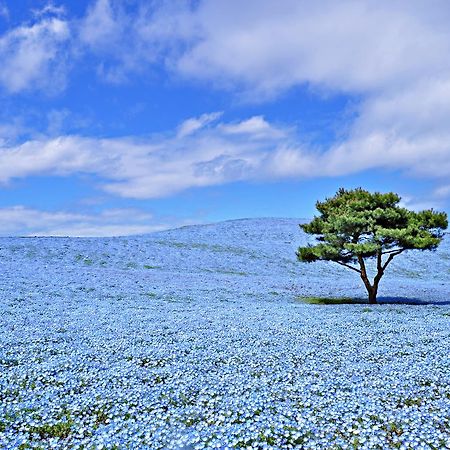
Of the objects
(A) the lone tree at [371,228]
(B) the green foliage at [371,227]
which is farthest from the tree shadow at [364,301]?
(B) the green foliage at [371,227]

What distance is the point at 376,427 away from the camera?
7.64m

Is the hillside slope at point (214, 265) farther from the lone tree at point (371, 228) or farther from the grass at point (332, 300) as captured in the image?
the lone tree at point (371, 228)

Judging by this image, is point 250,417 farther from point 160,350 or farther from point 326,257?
point 326,257

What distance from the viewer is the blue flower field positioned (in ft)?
25.1

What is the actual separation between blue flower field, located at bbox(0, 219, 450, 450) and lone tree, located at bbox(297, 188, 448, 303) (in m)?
3.77

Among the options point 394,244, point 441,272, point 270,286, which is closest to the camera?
point 394,244

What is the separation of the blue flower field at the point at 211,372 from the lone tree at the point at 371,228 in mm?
3769

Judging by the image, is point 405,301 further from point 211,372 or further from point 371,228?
point 211,372

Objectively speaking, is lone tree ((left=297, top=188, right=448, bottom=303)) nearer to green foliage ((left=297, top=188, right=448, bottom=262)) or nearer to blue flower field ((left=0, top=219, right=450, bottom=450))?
green foliage ((left=297, top=188, right=448, bottom=262))

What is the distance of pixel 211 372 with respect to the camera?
10766 mm

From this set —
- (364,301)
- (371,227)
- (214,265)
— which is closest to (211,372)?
(371,227)

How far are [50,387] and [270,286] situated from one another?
2506cm

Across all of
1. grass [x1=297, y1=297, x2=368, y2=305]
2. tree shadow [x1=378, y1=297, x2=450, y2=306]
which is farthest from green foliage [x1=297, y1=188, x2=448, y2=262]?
tree shadow [x1=378, y1=297, x2=450, y2=306]

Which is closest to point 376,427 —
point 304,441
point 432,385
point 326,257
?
point 304,441
